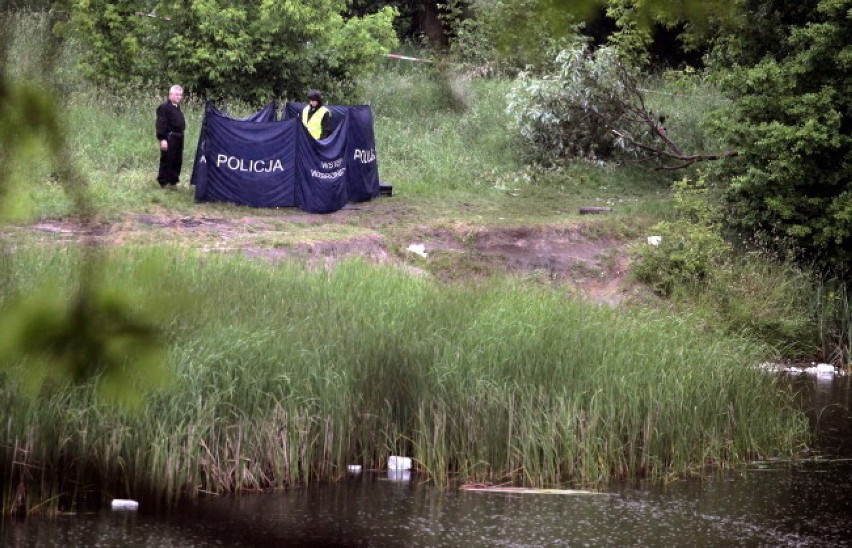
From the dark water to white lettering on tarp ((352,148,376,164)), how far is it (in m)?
11.7

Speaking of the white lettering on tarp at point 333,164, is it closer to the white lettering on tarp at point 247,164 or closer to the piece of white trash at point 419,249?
the white lettering on tarp at point 247,164

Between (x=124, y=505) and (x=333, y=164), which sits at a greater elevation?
(x=333, y=164)

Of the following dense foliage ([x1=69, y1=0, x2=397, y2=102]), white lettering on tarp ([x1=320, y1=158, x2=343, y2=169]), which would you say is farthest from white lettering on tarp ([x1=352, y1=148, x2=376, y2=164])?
dense foliage ([x1=69, y1=0, x2=397, y2=102])

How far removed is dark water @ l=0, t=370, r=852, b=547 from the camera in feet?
28.9

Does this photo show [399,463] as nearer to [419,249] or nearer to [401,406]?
[401,406]

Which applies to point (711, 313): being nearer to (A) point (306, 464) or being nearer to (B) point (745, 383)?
(B) point (745, 383)

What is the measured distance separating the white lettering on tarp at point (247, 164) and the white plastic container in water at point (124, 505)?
36.1ft

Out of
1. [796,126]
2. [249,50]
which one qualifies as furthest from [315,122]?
[796,126]

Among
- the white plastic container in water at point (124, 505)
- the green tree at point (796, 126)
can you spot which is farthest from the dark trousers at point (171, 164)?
the white plastic container in water at point (124, 505)

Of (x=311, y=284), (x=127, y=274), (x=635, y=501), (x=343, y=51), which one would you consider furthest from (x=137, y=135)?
(x=127, y=274)

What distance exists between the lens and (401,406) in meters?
10.9

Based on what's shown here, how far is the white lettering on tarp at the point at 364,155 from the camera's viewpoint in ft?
71.0

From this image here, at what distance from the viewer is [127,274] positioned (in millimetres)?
2205

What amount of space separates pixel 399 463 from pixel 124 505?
2.37m
